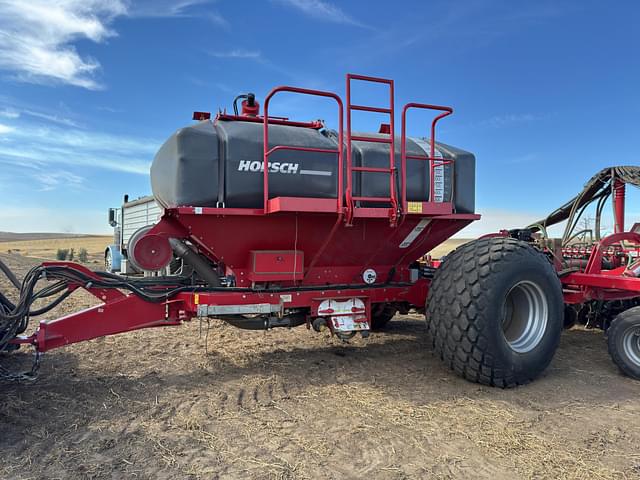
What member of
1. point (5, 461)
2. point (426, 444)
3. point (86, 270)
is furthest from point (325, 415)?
point (86, 270)

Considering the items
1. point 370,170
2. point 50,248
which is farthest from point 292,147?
point 50,248

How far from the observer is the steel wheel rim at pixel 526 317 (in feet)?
16.7

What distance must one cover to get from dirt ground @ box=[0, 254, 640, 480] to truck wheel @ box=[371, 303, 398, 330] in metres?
0.56

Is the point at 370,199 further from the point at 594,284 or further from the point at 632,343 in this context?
the point at 632,343

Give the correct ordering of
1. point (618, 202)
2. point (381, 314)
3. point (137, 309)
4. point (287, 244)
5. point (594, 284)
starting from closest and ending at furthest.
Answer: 1. point (137, 309)
2. point (287, 244)
3. point (594, 284)
4. point (381, 314)
5. point (618, 202)

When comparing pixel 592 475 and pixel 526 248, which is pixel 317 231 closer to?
pixel 526 248

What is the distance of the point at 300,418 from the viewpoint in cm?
394

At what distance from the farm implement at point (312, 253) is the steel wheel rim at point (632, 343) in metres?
0.01

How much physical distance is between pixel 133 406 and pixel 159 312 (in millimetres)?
946

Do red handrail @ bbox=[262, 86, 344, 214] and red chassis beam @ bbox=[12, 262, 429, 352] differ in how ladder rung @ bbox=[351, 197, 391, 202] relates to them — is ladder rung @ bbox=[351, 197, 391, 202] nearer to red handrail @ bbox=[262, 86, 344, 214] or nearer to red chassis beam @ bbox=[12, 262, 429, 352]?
red handrail @ bbox=[262, 86, 344, 214]

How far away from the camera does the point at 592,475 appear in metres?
3.16

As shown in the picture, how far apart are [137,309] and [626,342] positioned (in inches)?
202

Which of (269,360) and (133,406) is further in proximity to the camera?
(269,360)

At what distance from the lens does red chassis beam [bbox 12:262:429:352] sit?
4.33 meters
